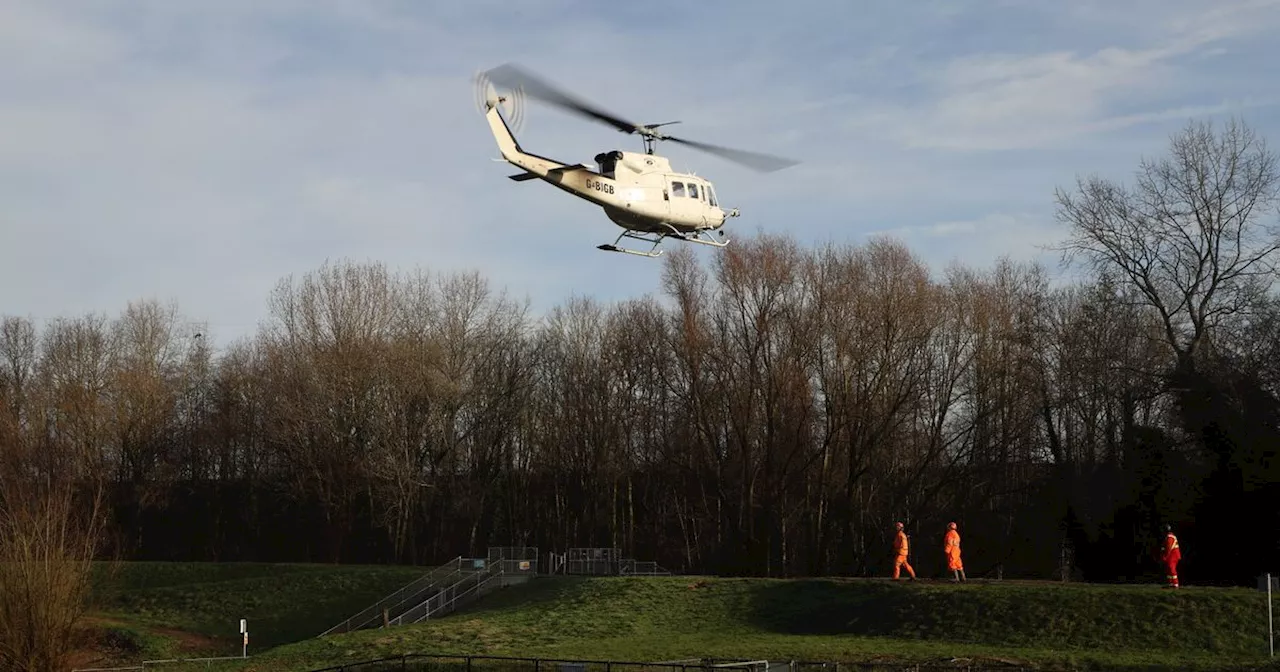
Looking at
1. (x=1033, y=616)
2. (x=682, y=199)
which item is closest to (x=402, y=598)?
(x=682, y=199)

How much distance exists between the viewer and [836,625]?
3628 cm

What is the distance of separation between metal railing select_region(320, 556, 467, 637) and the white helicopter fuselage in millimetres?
16235

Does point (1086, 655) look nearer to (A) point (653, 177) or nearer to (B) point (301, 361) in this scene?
(A) point (653, 177)

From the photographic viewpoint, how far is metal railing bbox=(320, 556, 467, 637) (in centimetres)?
4794

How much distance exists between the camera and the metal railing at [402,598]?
157 ft

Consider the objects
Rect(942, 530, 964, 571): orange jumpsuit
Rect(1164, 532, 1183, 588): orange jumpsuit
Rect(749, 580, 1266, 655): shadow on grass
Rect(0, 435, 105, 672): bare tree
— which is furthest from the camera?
Rect(0, 435, 105, 672): bare tree

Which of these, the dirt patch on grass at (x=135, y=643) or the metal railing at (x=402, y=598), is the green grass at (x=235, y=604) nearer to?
the dirt patch on grass at (x=135, y=643)

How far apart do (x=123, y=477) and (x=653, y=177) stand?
51689mm

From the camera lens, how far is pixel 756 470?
66.7m

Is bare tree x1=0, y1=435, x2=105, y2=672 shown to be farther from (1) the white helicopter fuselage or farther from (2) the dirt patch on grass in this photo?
(1) the white helicopter fuselage

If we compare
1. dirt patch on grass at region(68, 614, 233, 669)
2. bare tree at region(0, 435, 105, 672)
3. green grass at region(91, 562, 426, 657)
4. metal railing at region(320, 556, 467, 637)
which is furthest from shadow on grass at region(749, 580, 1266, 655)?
dirt patch on grass at region(68, 614, 233, 669)

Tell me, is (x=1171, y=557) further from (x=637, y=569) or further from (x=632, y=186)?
(x=637, y=569)

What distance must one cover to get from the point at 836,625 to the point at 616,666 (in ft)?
27.8

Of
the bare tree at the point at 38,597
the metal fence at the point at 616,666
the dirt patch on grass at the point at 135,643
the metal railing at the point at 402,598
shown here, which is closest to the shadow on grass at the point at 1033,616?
the metal fence at the point at 616,666
